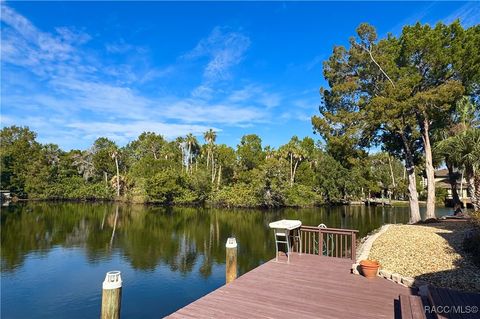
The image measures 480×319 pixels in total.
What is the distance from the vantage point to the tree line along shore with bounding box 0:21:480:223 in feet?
56.0

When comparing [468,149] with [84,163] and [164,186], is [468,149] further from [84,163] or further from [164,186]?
[84,163]

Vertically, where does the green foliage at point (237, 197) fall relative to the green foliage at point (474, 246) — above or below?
above

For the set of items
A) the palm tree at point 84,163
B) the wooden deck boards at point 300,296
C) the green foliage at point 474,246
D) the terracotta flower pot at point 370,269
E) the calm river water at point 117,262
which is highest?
the palm tree at point 84,163

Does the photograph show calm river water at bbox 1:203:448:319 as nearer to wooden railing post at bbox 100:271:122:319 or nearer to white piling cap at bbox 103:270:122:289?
wooden railing post at bbox 100:271:122:319

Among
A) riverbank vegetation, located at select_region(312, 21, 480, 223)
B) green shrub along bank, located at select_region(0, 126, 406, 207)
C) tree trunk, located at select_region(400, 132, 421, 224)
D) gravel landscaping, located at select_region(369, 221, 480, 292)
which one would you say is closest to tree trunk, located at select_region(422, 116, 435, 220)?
riverbank vegetation, located at select_region(312, 21, 480, 223)

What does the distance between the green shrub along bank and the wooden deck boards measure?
3281cm

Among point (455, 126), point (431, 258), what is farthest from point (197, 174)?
point (431, 258)

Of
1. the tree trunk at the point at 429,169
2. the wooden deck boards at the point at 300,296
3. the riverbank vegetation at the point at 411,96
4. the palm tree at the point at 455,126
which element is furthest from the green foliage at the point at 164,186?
the wooden deck boards at the point at 300,296

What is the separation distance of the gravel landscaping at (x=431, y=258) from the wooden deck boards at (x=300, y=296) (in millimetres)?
1086

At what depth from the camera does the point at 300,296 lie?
6520mm

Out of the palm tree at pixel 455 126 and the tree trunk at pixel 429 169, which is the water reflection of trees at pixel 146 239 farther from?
the palm tree at pixel 455 126

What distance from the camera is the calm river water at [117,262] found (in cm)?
1048

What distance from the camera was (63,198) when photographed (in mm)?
56406

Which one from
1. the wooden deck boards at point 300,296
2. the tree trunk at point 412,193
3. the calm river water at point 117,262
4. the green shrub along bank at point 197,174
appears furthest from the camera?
the green shrub along bank at point 197,174
